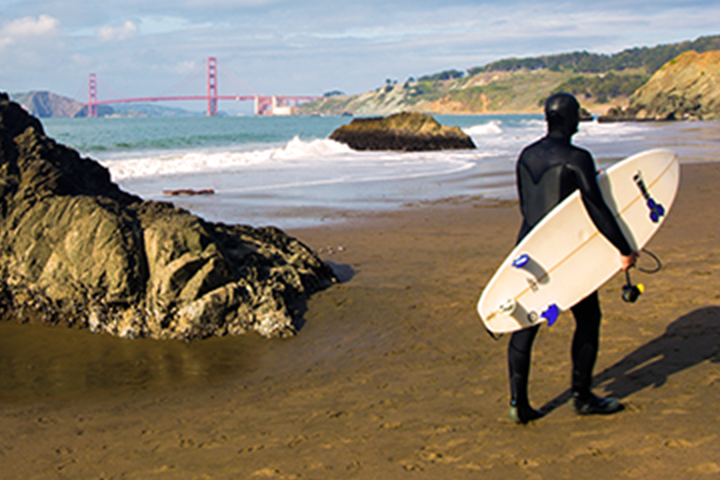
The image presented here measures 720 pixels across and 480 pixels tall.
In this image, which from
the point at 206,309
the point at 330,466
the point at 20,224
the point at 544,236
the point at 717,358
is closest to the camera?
the point at 330,466

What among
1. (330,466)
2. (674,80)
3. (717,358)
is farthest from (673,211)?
(674,80)

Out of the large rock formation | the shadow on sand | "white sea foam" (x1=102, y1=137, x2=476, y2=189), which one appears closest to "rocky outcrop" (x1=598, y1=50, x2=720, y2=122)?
"white sea foam" (x1=102, y1=137, x2=476, y2=189)

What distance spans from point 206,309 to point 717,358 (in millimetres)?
3782

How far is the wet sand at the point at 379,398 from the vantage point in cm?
296

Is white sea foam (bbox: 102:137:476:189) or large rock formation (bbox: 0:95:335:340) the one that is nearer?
large rock formation (bbox: 0:95:335:340)

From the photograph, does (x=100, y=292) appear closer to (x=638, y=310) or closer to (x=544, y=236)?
(x=544, y=236)

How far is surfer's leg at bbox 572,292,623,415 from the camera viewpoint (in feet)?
10.8

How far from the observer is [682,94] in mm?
74750

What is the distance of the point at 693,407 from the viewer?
10.8 ft

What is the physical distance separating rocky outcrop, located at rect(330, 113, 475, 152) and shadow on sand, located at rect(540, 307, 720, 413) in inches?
1181

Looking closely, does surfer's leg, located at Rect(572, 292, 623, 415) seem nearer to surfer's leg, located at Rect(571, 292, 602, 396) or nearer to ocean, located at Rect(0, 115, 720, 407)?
surfer's leg, located at Rect(571, 292, 602, 396)

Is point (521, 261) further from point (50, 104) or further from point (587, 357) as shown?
point (50, 104)

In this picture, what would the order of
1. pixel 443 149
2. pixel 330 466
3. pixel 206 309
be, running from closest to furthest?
pixel 330 466 < pixel 206 309 < pixel 443 149

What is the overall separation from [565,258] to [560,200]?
330 millimetres
